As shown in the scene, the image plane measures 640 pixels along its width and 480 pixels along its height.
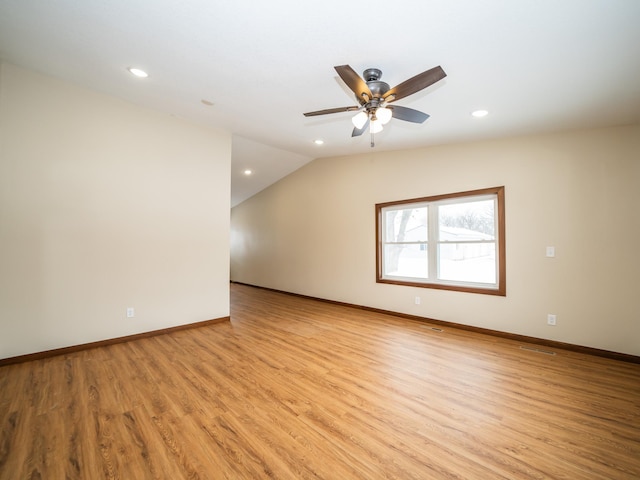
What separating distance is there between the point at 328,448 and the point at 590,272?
140 inches

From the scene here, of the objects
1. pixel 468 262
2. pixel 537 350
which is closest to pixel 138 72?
pixel 468 262

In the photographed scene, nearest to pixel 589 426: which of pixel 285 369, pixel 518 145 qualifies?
pixel 285 369

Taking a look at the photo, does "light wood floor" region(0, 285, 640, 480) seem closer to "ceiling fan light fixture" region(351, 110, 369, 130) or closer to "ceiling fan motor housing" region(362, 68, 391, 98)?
"ceiling fan light fixture" region(351, 110, 369, 130)

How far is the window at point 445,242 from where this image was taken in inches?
156

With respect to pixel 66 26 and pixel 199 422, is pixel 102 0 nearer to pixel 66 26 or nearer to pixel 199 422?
pixel 66 26

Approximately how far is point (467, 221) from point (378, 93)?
271 cm

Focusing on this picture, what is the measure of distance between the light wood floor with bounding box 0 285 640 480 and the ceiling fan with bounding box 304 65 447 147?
94.0 inches

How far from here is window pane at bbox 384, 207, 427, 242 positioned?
15.4 ft

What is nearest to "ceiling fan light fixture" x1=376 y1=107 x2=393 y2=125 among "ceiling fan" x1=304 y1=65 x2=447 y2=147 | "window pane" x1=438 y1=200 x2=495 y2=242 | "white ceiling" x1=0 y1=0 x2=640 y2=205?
"ceiling fan" x1=304 y1=65 x2=447 y2=147

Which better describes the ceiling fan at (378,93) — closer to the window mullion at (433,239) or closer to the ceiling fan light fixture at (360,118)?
the ceiling fan light fixture at (360,118)

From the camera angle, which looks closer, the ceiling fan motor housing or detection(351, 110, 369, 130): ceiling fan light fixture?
the ceiling fan motor housing

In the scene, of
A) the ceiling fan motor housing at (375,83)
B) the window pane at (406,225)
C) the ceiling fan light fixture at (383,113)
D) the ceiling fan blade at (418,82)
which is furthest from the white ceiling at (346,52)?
the window pane at (406,225)

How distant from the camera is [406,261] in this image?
4.93 metres

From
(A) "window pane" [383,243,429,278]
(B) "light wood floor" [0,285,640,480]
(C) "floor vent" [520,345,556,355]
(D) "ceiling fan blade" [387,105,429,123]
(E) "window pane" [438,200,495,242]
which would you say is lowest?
(B) "light wood floor" [0,285,640,480]
